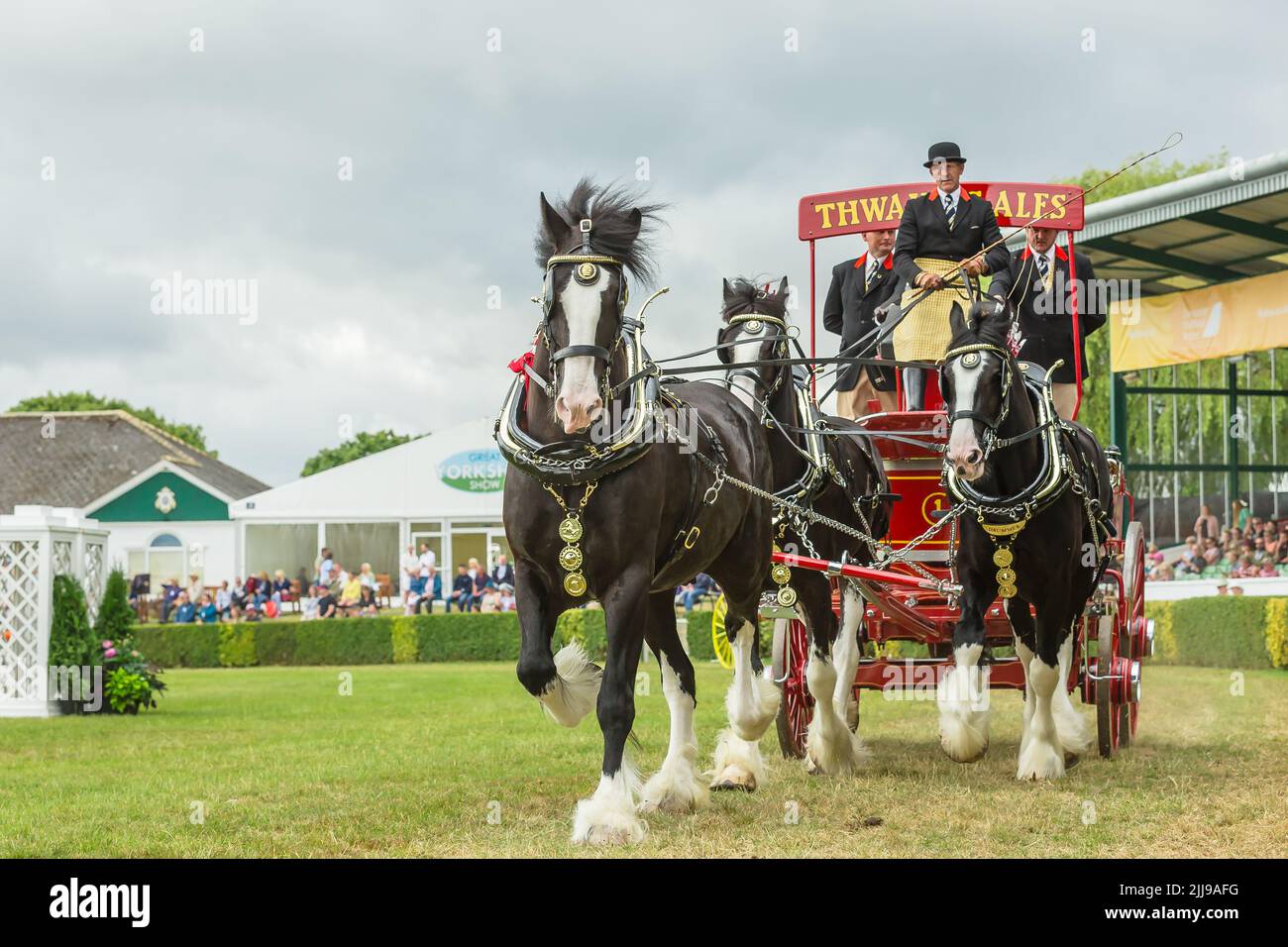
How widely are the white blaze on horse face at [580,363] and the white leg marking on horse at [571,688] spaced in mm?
1288

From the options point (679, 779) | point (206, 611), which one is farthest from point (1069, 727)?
point (206, 611)

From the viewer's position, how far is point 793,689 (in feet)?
29.8

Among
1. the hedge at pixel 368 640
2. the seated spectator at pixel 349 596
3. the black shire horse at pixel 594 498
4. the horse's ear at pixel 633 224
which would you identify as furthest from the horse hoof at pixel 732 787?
the seated spectator at pixel 349 596

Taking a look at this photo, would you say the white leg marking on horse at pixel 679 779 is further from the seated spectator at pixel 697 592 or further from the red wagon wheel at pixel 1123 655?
the seated spectator at pixel 697 592

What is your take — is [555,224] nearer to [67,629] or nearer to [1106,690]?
[1106,690]

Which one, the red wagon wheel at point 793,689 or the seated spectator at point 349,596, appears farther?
the seated spectator at point 349,596

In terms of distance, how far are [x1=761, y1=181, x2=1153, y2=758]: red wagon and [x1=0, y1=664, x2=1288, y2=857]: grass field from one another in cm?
50

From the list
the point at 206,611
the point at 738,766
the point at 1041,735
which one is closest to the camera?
the point at 738,766

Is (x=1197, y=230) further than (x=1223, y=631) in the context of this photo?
Yes

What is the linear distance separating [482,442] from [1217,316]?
16.0 meters

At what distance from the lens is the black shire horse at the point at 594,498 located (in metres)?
5.59

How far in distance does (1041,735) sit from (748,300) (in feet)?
9.44

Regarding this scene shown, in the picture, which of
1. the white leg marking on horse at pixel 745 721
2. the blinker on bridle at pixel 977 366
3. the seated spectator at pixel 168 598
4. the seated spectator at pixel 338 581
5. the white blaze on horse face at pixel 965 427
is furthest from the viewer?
the seated spectator at pixel 168 598

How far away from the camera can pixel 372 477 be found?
3306cm
